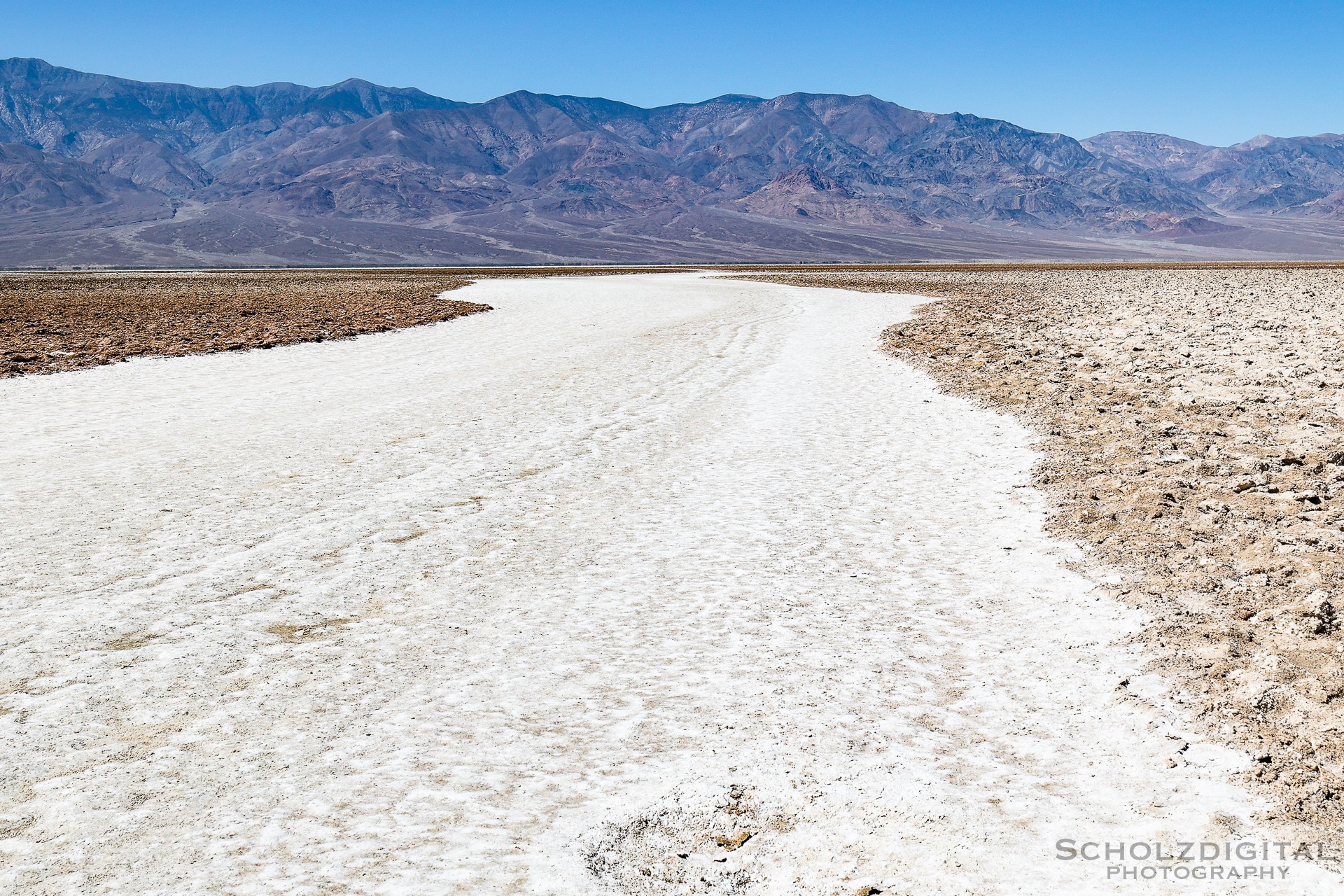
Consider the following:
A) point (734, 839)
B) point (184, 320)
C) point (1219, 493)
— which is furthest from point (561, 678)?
point (184, 320)

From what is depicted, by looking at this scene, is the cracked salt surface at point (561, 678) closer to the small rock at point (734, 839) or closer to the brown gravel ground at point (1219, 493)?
the small rock at point (734, 839)

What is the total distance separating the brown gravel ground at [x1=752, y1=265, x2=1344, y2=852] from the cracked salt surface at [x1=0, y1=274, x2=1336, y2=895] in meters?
0.30

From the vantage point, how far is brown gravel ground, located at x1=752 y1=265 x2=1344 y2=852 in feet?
14.7

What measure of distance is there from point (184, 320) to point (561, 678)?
27.1 meters

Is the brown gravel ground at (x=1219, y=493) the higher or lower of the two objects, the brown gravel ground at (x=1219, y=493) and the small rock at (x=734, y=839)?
the higher

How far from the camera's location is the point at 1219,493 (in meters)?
8.21

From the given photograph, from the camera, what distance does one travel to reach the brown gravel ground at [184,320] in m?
20.2

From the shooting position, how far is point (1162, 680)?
489cm

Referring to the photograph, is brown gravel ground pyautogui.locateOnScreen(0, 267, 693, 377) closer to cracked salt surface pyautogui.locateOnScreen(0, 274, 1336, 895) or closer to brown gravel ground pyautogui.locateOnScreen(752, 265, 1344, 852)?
cracked salt surface pyautogui.locateOnScreen(0, 274, 1336, 895)

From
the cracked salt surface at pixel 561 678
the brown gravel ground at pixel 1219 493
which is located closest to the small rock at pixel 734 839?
the cracked salt surface at pixel 561 678

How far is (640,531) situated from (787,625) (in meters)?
2.21

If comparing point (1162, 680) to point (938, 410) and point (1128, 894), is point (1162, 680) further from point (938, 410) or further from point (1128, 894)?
point (938, 410)

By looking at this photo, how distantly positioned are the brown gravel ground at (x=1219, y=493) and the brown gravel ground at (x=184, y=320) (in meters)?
14.6

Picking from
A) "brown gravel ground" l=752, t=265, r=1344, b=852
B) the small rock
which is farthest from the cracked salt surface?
"brown gravel ground" l=752, t=265, r=1344, b=852
